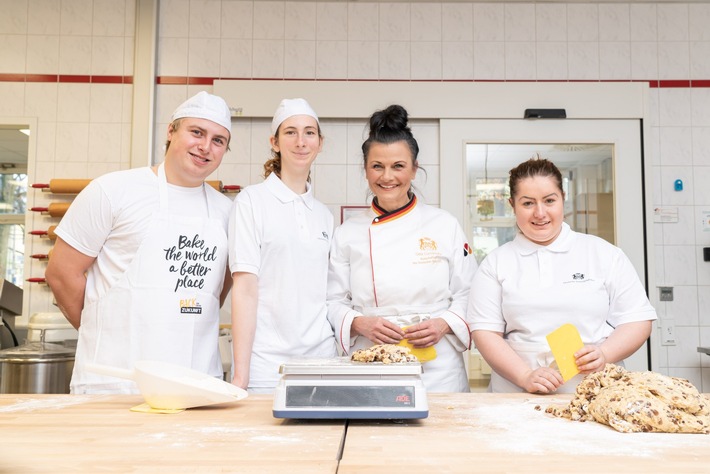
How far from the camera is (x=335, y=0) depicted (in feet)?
12.5

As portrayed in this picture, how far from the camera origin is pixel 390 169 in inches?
79.0

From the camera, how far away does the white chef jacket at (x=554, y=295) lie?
1.75 m

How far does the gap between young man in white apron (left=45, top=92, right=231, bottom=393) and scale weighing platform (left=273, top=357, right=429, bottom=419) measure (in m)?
0.78

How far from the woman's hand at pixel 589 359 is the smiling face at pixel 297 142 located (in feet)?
3.30

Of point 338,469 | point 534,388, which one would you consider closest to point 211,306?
point 534,388

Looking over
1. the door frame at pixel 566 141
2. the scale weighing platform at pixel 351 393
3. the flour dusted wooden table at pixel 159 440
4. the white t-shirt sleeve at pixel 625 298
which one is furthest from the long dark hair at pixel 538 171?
the door frame at pixel 566 141

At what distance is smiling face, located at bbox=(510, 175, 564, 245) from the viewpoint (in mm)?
1799

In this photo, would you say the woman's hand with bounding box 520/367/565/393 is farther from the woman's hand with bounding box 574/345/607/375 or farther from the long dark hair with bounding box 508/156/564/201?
the long dark hair with bounding box 508/156/564/201

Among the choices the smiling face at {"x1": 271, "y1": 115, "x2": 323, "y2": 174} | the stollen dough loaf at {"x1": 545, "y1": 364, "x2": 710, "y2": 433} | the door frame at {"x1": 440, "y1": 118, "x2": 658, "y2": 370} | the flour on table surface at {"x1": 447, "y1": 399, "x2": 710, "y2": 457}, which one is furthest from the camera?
the door frame at {"x1": 440, "y1": 118, "x2": 658, "y2": 370}

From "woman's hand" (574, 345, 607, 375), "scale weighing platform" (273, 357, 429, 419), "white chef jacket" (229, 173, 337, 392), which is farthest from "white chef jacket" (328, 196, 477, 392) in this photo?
"scale weighing platform" (273, 357, 429, 419)

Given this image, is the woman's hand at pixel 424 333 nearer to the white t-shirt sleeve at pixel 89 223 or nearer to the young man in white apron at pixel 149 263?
the young man in white apron at pixel 149 263

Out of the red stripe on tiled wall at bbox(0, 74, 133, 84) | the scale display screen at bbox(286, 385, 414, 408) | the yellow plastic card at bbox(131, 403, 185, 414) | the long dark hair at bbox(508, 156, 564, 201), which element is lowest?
the yellow plastic card at bbox(131, 403, 185, 414)

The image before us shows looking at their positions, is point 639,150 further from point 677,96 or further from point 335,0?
point 335,0

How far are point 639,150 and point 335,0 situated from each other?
2.13 metres
